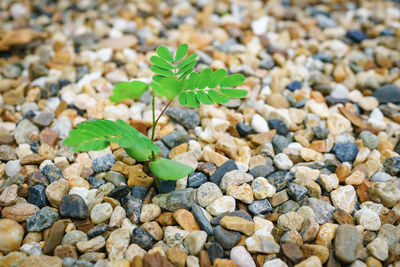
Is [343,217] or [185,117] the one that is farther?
[185,117]

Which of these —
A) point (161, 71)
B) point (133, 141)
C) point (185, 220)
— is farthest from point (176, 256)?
point (161, 71)

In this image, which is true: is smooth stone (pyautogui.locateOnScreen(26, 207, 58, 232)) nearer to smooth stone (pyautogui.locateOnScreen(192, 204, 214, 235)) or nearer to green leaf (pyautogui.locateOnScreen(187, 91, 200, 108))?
smooth stone (pyautogui.locateOnScreen(192, 204, 214, 235))

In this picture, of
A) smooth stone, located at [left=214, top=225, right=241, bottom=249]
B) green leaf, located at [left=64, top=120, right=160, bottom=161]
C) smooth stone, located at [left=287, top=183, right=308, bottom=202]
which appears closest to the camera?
green leaf, located at [left=64, top=120, right=160, bottom=161]

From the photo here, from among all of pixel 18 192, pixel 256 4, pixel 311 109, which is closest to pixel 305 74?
pixel 311 109

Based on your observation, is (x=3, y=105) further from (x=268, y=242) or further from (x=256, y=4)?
(x=256, y=4)

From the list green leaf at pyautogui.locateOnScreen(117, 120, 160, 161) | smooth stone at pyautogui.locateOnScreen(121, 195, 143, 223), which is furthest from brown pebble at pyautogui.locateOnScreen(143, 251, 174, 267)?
green leaf at pyautogui.locateOnScreen(117, 120, 160, 161)

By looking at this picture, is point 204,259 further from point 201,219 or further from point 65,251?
point 65,251
